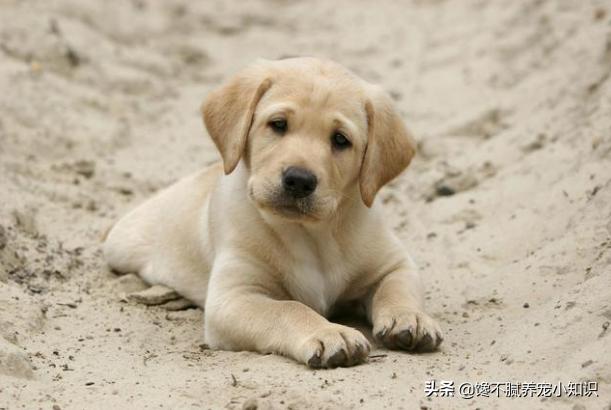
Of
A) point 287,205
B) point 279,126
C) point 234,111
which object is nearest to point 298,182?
point 287,205

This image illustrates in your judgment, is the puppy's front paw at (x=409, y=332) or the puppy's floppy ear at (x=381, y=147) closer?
the puppy's front paw at (x=409, y=332)

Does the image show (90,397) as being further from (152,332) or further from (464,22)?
(464,22)

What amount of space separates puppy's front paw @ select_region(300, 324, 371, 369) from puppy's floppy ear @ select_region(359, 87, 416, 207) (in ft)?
3.26

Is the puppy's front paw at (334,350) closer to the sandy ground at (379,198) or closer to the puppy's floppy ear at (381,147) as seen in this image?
the sandy ground at (379,198)

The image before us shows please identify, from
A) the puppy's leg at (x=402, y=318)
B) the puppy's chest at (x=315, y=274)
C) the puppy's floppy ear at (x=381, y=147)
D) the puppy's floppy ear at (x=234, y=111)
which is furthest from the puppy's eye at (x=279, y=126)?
the puppy's leg at (x=402, y=318)

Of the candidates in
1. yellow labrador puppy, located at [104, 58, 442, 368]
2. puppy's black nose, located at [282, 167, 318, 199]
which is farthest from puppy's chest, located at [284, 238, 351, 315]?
puppy's black nose, located at [282, 167, 318, 199]

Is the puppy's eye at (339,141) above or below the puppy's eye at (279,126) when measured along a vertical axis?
below

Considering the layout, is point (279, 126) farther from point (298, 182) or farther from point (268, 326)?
point (268, 326)

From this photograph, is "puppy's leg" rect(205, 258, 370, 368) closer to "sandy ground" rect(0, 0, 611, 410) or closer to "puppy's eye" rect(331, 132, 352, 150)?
"sandy ground" rect(0, 0, 611, 410)

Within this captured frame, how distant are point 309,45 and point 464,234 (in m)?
6.08

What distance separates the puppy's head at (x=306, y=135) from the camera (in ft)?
17.7

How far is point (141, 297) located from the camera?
21.7 feet

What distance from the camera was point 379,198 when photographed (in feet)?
24.6

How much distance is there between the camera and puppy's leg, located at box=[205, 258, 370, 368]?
16.6ft
